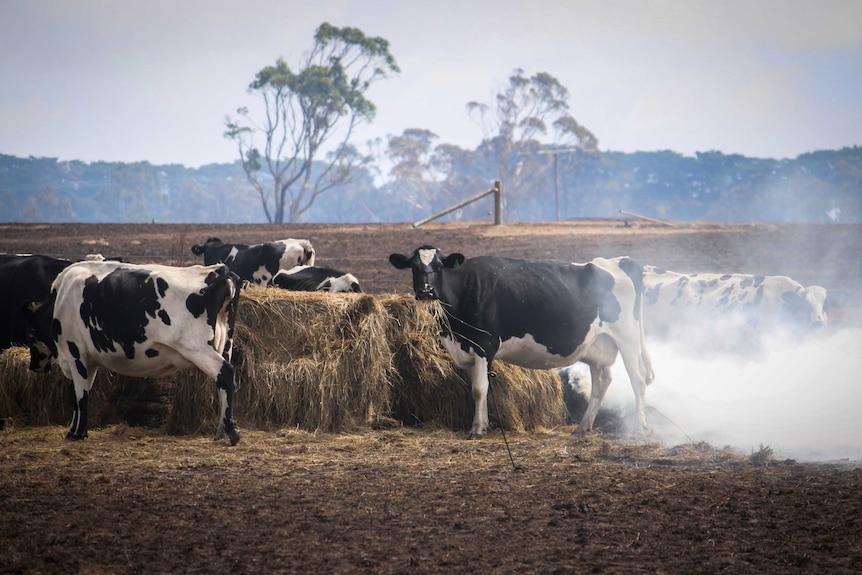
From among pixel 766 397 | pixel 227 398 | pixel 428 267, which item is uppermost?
pixel 428 267

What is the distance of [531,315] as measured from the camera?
13.1 m

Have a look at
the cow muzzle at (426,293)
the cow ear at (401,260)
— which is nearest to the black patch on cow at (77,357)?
the cow ear at (401,260)

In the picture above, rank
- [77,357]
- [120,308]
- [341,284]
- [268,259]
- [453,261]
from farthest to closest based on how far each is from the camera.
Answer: [268,259]
[341,284]
[453,261]
[77,357]
[120,308]

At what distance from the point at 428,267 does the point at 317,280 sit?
229 inches

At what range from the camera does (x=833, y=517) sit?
805 centimetres

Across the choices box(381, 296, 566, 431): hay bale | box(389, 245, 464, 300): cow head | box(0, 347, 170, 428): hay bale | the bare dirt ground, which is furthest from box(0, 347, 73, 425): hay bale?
box(389, 245, 464, 300): cow head

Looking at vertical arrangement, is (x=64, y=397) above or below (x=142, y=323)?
below

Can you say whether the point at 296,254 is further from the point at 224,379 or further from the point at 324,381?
the point at 224,379

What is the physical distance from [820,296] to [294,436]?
11.0m

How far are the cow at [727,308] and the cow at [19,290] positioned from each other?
34.0 ft

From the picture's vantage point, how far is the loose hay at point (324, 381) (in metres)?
12.7

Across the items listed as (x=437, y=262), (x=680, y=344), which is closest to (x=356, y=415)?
(x=437, y=262)

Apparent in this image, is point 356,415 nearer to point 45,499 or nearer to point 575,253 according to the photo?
point 45,499

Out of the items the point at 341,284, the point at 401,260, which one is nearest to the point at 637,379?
the point at 401,260
